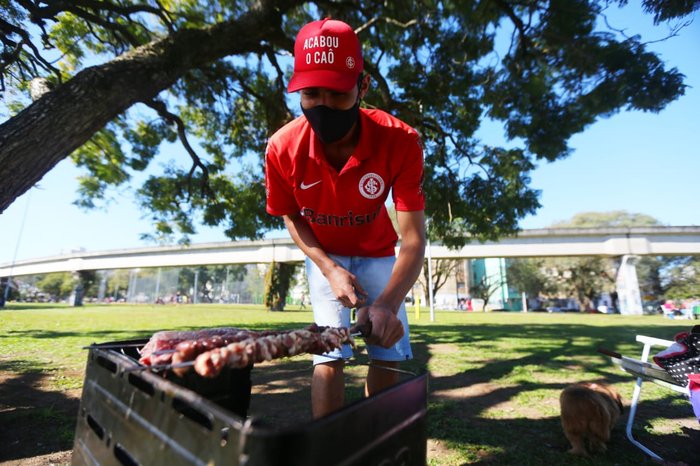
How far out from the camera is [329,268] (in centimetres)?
197

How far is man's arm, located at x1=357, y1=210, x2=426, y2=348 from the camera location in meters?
1.45

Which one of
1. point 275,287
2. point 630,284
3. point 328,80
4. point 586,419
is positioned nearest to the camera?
point 328,80

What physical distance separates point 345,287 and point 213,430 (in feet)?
3.83

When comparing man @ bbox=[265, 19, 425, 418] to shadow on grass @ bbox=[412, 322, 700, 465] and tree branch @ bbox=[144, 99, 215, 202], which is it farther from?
tree branch @ bbox=[144, 99, 215, 202]

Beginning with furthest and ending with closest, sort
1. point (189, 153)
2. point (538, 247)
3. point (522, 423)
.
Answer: point (538, 247) < point (189, 153) < point (522, 423)

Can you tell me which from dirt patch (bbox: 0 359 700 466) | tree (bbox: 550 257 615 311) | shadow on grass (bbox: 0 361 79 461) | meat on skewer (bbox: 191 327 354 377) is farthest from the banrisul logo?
tree (bbox: 550 257 615 311)

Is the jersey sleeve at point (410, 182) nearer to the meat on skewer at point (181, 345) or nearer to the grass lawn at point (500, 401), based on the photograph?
the meat on skewer at point (181, 345)

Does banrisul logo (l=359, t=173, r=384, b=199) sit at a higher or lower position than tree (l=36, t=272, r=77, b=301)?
lower

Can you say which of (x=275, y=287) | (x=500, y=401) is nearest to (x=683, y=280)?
(x=275, y=287)

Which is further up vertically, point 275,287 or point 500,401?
point 275,287

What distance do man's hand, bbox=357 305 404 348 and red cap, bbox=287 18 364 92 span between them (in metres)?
1.02

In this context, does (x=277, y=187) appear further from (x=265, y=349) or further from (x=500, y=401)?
(x=500, y=401)

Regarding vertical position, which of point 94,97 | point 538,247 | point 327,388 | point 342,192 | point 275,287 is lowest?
point 327,388

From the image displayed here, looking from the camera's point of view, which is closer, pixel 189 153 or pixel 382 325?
pixel 382 325
